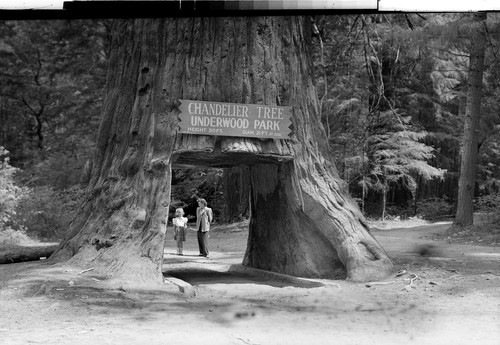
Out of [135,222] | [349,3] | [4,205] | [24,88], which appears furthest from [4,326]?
[24,88]

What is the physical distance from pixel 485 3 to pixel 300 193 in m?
7.84

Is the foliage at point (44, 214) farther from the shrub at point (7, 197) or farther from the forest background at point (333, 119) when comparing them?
the shrub at point (7, 197)

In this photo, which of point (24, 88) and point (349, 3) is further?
point (24, 88)

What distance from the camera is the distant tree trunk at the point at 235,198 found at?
2541 centimetres

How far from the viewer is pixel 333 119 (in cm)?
2706

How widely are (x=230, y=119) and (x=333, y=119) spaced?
16694mm

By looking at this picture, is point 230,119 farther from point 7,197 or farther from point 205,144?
point 7,197

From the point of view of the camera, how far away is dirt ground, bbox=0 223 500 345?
21.0 ft

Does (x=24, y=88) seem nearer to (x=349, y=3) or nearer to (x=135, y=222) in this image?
(x=135, y=222)

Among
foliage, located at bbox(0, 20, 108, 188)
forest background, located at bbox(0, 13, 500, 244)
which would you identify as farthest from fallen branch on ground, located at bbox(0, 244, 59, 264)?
foliage, located at bbox(0, 20, 108, 188)

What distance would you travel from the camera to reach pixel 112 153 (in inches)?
445

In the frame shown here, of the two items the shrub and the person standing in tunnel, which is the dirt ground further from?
the shrub

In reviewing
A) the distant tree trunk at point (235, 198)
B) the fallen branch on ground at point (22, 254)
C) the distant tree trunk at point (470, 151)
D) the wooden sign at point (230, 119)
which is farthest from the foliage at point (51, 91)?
the wooden sign at point (230, 119)

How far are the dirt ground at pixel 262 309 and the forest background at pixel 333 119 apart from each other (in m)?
9.09
